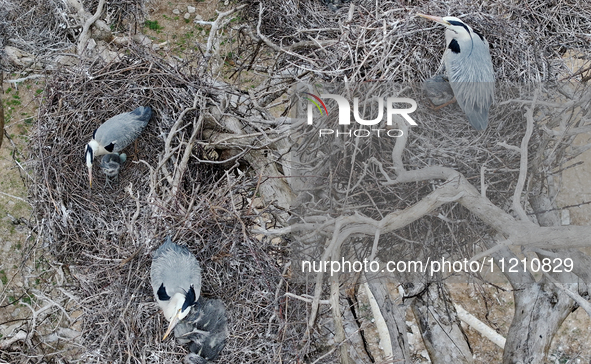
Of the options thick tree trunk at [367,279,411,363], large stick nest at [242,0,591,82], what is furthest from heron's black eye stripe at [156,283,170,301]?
large stick nest at [242,0,591,82]

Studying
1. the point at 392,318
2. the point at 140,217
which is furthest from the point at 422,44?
the point at 140,217

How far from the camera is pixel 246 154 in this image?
197 inches

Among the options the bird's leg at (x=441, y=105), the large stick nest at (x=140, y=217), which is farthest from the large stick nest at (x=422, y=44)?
the large stick nest at (x=140, y=217)

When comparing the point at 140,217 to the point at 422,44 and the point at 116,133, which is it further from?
the point at 422,44

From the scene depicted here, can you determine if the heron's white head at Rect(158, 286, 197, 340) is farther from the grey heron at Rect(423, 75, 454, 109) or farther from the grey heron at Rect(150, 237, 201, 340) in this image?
the grey heron at Rect(423, 75, 454, 109)

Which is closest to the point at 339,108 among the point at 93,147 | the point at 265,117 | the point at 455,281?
the point at 265,117

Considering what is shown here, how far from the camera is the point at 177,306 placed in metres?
4.05

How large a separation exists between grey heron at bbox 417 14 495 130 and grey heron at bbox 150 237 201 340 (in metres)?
2.12

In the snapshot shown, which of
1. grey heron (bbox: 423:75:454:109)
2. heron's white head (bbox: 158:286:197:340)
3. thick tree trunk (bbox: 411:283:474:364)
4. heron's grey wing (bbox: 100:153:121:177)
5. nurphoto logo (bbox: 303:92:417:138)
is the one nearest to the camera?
heron's white head (bbox: 158:286:197:340)

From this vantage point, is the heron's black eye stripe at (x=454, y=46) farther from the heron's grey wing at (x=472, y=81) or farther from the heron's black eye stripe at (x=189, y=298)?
the heron's black eye stripe at (x=189, y=298)

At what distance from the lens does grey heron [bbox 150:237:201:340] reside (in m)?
4.05

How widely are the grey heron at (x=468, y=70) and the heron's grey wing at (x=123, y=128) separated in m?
2.15

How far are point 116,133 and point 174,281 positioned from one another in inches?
53.3

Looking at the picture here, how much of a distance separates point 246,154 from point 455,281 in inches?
156
